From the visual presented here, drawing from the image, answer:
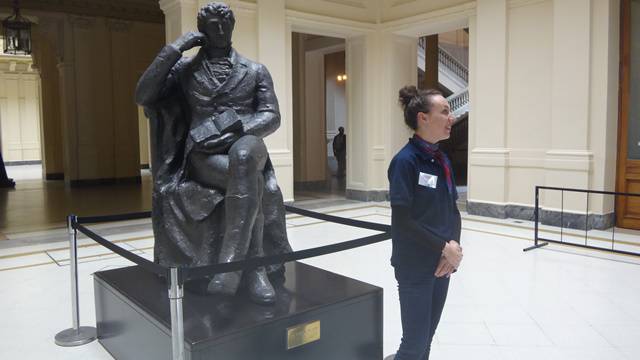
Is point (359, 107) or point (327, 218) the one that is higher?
point (359, 107)

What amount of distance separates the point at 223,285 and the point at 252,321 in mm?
527

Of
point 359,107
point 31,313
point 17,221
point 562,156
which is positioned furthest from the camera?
point 359,107

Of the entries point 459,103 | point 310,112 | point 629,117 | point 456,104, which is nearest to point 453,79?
point 459,103

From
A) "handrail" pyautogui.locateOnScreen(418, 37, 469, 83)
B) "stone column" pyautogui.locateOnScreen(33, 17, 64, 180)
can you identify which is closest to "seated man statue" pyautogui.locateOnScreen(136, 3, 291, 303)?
"stone column" pyautogui.locateOnScreen(33, 17, 64, 180)

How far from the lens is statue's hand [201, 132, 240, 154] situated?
3.52m

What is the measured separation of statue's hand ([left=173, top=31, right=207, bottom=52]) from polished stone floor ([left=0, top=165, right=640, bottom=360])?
7.23ft

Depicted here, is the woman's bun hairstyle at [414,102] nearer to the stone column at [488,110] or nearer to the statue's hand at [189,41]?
the statue's hand at [189,41]

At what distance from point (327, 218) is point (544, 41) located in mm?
6053

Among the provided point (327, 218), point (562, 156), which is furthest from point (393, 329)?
point (562, 156)

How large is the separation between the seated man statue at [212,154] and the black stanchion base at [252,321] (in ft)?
0.78

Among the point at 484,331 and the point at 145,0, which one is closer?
the point at 484,331

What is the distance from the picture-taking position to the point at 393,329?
4148 millimetres

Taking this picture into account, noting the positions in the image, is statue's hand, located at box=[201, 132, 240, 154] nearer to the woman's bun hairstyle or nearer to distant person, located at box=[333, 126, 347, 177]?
the woman's bun hairstyle

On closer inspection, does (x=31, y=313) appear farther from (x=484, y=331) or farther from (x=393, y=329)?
(x=484, y=331)
